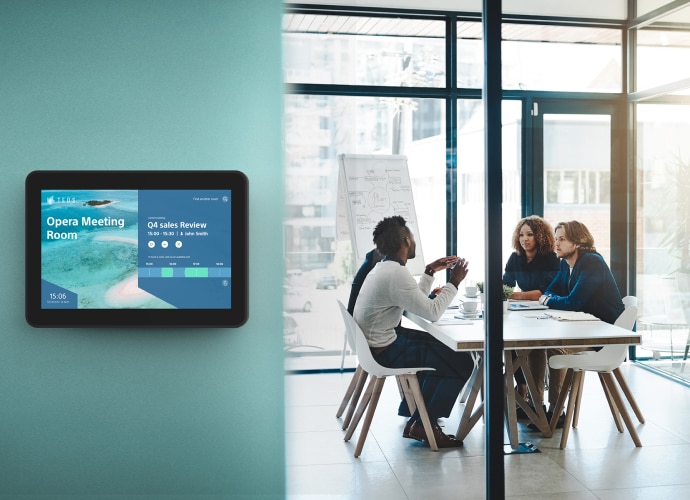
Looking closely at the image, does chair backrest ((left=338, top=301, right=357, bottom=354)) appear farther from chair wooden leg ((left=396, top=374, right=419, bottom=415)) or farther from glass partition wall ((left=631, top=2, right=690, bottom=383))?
glass partition wall ((left=631, top=2, right=690, bottom=383))

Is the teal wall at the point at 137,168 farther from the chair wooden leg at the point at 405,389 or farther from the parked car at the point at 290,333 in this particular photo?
the chair wooden leg at the point at 405,389

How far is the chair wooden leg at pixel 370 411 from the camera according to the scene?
2.90 m

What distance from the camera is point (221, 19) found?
2.65 m

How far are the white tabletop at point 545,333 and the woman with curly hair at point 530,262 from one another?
10cm

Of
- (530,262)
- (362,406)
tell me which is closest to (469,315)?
(530,262)

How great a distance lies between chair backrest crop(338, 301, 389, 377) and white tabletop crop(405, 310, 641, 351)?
420 millimetres

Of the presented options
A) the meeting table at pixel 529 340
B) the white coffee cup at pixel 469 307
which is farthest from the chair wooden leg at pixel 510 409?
the white coffee cup at pixel 469 307

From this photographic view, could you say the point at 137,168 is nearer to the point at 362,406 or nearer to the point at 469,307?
the point at 362,406

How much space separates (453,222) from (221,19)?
1205 millimetres

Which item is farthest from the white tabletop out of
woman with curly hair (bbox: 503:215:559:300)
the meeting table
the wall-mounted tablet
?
the wall-mounted tablet

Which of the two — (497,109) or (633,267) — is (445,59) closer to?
(497,109)

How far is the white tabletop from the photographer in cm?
300

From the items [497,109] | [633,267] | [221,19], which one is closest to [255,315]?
[221,19]

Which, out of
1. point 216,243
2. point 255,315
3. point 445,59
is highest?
point 445,59
